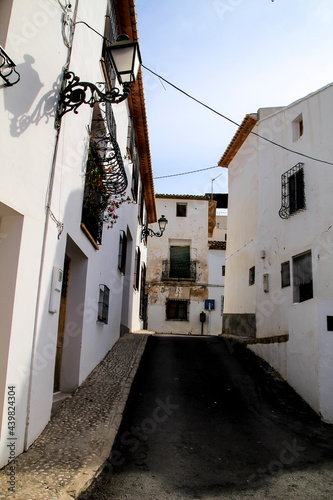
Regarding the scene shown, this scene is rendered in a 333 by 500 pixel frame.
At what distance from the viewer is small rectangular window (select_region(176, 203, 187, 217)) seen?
25.1 meters

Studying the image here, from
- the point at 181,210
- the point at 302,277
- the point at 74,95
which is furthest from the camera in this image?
the point at 181,210

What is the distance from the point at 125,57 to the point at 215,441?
182 inches

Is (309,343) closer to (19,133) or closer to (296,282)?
(296,282)

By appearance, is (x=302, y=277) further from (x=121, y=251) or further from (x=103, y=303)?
(x=103, y=303)

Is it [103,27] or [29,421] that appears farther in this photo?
[103,27]

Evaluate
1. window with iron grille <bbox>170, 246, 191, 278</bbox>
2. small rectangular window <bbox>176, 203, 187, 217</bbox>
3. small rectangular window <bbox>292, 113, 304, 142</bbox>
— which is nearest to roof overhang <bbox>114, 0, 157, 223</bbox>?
small rectangular window <bbox>292, 113, 304, 142</bbox>

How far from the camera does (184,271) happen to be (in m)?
24.1

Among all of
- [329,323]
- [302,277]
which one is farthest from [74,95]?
[302,277]

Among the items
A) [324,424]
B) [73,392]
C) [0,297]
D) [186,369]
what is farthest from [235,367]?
[0,297]

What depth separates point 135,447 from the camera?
15.6 feet

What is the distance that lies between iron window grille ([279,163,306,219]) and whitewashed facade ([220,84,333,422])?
0.09ft

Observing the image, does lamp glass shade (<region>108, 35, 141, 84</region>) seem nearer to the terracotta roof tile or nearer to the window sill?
the window sill

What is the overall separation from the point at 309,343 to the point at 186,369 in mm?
2533

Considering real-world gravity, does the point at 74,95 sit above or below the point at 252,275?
above
